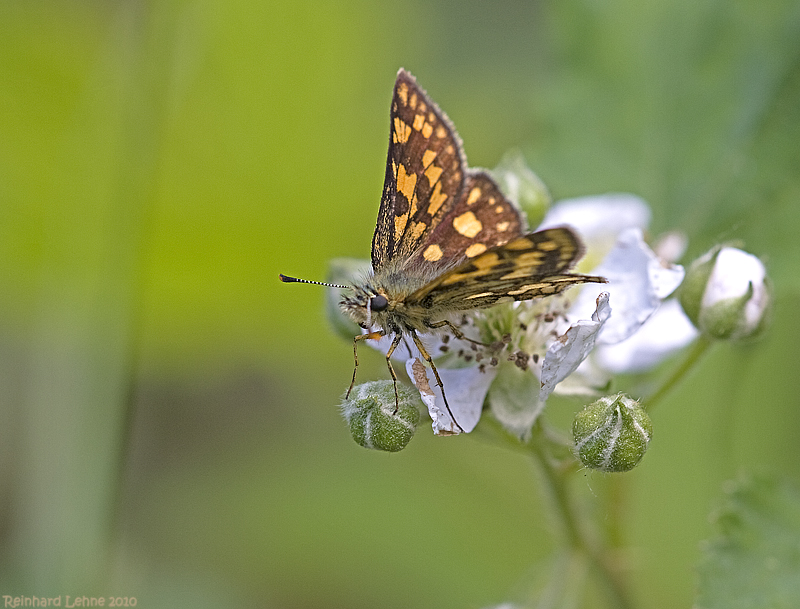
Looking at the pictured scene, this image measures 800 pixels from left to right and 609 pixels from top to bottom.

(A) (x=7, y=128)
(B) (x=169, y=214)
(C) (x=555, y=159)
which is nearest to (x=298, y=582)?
(B) (x=169, y=214)

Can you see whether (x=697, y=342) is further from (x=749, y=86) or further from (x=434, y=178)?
(x=749, y=86)

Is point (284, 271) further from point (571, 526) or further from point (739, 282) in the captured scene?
point (739, 282)

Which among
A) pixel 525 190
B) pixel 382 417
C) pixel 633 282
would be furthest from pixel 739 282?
pixel 382 417

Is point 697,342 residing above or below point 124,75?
below

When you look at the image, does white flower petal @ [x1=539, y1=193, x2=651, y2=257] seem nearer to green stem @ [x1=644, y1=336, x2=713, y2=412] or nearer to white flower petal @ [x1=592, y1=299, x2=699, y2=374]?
white flower petal @ [x1=592, y1=299, x2=699, y2=374]

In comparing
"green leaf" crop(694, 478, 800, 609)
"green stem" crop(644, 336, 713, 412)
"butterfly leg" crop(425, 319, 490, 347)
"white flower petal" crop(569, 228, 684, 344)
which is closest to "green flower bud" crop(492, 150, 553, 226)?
"white flower petal" crop(569, 228, 684, 344)

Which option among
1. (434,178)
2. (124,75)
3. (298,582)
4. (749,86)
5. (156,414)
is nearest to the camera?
(434,178)

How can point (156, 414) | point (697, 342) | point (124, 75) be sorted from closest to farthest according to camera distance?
point (697, 342), point (124, 75), point (156, 414)
